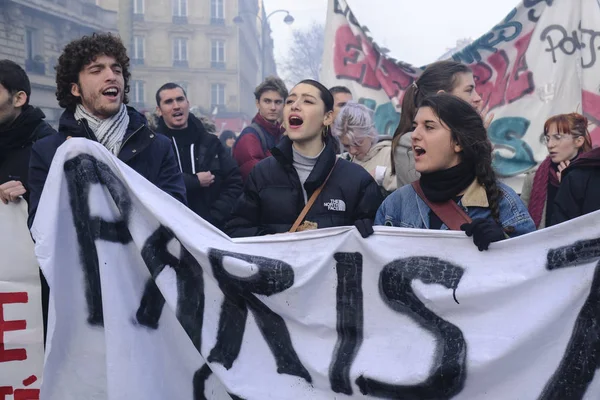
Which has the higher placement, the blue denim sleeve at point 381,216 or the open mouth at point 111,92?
the open mouth at point 111,92

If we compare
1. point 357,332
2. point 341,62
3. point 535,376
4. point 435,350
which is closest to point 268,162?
point 357,332

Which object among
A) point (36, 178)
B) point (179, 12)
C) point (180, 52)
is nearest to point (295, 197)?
point (36, 178)

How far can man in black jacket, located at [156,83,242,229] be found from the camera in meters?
5.17

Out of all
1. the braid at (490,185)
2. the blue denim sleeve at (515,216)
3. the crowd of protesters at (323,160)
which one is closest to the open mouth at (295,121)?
the crowd of protesters at (323,160)

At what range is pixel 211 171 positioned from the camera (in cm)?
521

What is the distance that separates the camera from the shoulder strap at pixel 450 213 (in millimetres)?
2795

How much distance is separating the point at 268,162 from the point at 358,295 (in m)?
0.94

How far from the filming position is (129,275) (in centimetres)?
288

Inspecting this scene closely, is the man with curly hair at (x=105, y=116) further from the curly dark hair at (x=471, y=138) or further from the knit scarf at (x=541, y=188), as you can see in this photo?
the knit scarf at (x=541, y=188)

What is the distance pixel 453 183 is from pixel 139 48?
61412 millimetres

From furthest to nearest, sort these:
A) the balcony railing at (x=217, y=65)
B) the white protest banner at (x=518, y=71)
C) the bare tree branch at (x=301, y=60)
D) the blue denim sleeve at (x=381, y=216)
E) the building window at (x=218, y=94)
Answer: the bare tree branch at (x=301, y=60) → the balcony railing at (x=217, y=65) → the building window at (x=218, y=94) → the white protest banner at (x=518, y=71) → the blue denim sleeve at (x=381, y=216)

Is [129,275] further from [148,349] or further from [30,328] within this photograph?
[30,328]

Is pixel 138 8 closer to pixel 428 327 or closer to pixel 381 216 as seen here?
pixel 381 216

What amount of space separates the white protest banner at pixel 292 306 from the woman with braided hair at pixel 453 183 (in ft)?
0.49
